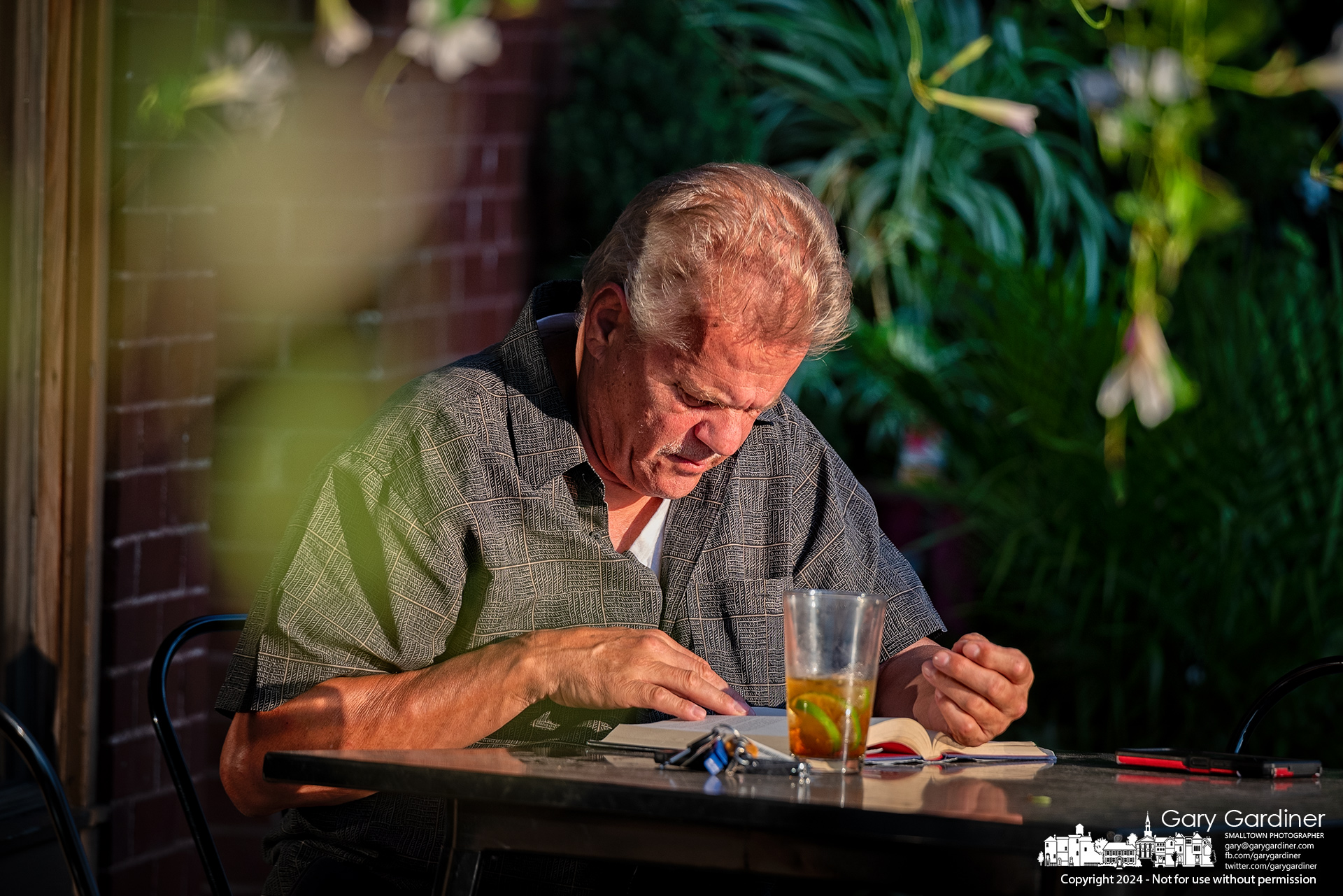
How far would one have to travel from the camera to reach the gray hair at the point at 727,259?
1.83 meters

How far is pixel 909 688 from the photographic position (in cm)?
197

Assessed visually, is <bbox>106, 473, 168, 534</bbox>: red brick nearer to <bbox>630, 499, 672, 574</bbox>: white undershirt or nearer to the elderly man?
the elderly man

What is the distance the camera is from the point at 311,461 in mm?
3041

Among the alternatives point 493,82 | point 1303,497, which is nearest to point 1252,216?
point 1303,497

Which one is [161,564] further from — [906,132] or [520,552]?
[906,132]

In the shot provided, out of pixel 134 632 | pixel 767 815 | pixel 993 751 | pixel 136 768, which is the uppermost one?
pixel 767 815

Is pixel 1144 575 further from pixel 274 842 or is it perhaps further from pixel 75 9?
pixel 75 9

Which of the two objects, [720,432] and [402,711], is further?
[720,432]

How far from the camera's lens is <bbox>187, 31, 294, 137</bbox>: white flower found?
2.11ft

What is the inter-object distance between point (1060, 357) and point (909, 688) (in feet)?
5.09

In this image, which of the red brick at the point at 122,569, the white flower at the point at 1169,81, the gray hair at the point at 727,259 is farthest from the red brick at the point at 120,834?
the white flower at the point at 1169,81

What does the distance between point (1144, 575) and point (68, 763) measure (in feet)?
7.55

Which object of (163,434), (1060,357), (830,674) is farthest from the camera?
(1060,357)

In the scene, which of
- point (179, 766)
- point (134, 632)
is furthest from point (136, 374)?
point (179, 766)
